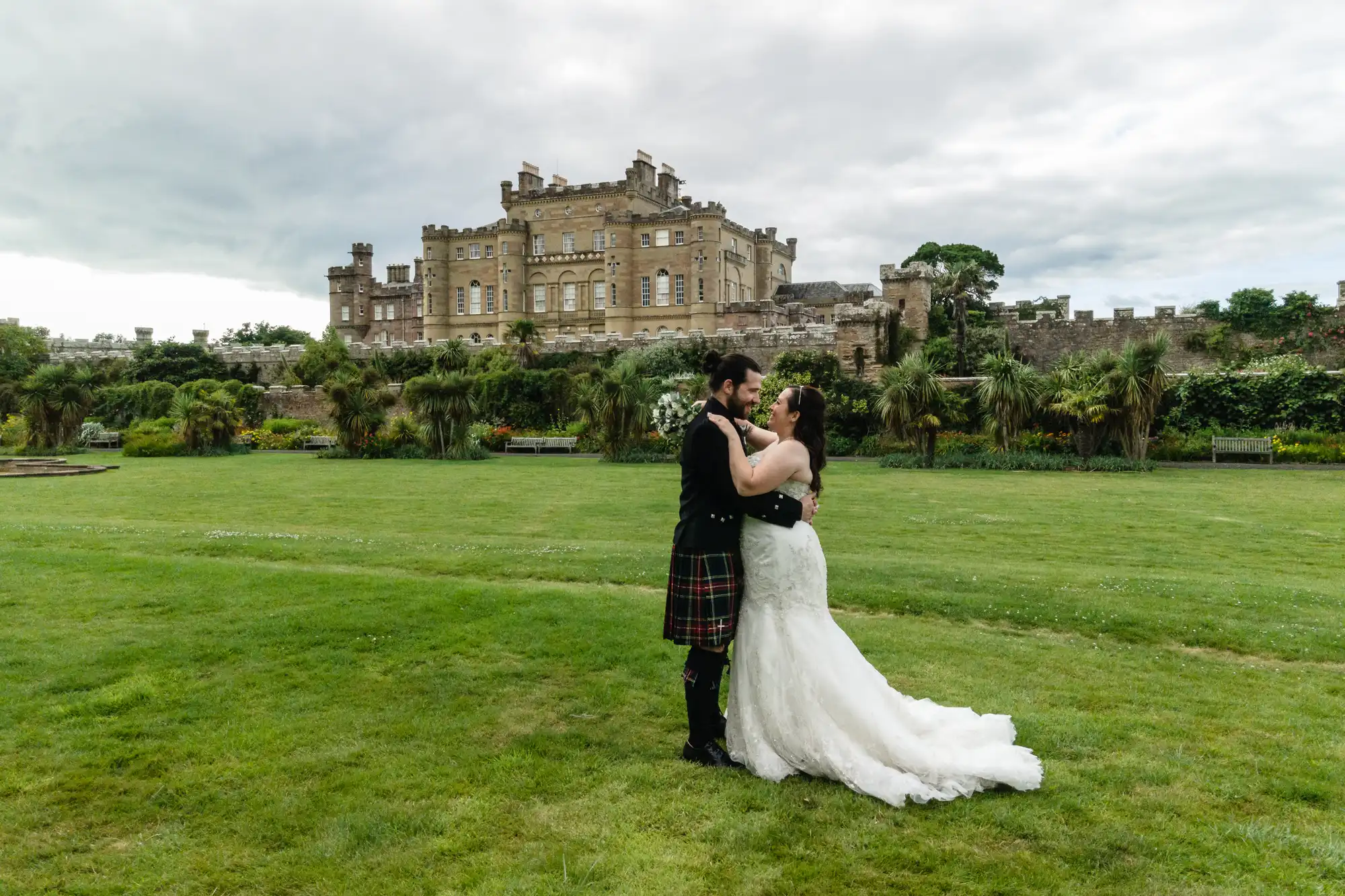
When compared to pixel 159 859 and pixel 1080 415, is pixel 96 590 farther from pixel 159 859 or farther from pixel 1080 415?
pixel 1080 415

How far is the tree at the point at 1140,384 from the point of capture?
2295cm

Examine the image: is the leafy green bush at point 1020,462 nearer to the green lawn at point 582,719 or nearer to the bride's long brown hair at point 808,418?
the green lawn at point 582,719

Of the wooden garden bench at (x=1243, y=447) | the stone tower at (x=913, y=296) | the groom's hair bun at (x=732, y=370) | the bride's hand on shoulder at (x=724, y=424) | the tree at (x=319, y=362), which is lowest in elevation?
the wooden garden bench at (x=1243, y=447)

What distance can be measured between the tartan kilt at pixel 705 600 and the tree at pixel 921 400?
20.4 m

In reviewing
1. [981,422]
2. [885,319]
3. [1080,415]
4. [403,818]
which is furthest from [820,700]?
[885,319]

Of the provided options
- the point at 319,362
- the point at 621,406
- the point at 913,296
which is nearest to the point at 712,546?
the point at 621,406

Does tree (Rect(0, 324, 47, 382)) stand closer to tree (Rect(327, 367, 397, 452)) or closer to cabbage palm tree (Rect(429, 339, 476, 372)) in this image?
cabbage palm tree (Rect(429, 339, 476, 372))

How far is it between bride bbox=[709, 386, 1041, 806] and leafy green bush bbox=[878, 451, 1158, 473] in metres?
20.0

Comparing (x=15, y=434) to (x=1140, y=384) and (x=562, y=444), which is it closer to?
(x=562, y=444)

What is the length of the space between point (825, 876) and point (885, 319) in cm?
3208

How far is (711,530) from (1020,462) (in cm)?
2138

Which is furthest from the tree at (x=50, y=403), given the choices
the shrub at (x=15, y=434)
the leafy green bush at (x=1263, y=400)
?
the leafy green bush at (x=1263, y=400)

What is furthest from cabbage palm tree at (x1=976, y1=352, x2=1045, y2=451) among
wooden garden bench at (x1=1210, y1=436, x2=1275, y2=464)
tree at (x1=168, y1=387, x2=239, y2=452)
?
tree at (x1=168, y1=387, x2=239, y2=452)

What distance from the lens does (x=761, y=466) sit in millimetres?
4234
